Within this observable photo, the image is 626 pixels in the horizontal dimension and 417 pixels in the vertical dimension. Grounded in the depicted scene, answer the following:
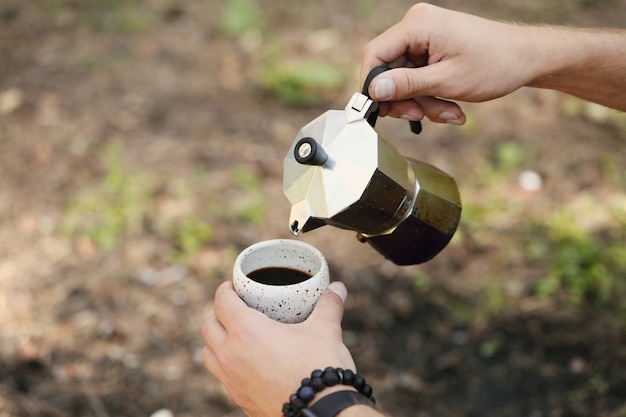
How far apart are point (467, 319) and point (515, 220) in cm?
76

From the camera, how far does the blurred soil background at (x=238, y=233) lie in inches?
111

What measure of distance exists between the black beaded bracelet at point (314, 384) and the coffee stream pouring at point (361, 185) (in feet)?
1.21

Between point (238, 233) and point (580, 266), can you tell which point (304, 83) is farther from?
point (580, 266)

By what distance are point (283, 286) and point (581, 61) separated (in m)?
1.22

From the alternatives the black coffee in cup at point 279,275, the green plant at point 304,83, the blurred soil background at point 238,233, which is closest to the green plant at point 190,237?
the blurred soil background at point 238,233

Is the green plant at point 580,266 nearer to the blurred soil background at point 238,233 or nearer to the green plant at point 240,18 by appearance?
the blurred soil background at point 238,233

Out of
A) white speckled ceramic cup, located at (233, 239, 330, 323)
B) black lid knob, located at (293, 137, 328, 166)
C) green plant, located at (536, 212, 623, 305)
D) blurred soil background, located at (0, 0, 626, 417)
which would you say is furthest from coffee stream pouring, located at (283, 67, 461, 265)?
green plant, located at (536, 212, 623, 305)

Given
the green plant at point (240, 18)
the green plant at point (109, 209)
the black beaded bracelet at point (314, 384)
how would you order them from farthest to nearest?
the green plant at point (240, 18), the green plant at point (109, 209), the black beaded bracelet at point (314, 384)

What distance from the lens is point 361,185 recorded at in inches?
61.3

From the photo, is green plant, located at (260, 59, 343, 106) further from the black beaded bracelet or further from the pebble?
the black beaded bracelet

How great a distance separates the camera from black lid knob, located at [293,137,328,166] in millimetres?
1500

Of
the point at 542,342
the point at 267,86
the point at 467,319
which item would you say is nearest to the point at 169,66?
the point at 267,86

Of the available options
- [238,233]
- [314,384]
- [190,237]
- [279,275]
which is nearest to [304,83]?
[238,233]

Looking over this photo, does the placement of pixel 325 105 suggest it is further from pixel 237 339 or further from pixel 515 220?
pixel 237 339
